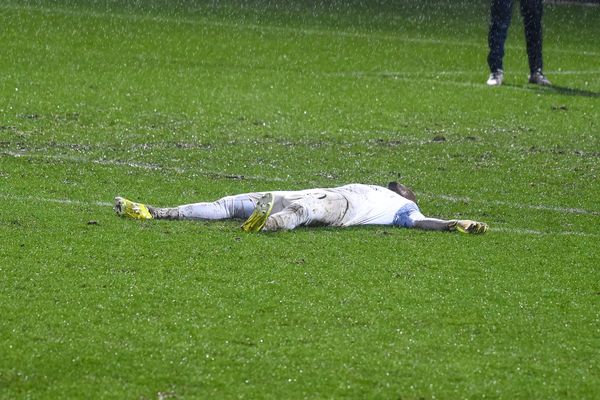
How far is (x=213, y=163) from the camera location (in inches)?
535

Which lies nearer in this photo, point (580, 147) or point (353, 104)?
point (580, 147)

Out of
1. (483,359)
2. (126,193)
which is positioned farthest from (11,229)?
(483,359)

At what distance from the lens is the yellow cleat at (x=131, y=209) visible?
34.0 ft

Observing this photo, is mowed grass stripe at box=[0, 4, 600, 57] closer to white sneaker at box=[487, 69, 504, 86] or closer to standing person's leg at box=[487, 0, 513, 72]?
white sneaker at box=[487, 69, 504, 86]

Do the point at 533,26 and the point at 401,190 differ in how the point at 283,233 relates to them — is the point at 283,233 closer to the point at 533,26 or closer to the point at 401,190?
the point at 401,190

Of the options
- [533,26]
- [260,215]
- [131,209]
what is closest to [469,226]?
[260,215]

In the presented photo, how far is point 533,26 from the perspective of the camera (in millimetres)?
20203

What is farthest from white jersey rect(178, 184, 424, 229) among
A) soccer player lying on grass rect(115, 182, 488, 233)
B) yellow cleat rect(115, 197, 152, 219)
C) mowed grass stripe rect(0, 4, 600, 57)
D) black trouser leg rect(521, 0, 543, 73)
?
mowed grass stripe rect(0, 4, 600, 57)

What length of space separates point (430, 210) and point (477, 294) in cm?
324

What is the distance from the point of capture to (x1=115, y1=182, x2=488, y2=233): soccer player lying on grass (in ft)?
33.6

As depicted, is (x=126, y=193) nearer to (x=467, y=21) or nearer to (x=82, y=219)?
(x=82, y=219)

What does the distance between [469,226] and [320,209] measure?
45.3 inches

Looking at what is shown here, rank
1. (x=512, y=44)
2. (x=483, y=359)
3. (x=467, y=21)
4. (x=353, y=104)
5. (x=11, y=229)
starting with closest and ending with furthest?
(x=483, y=359)
(x=11, y=229)
(x=353, y=104)
(x=512, y=44)
(x=467, y=21)

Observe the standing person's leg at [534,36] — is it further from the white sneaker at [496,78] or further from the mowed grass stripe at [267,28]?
the mowed grass stripe at [267,28]
